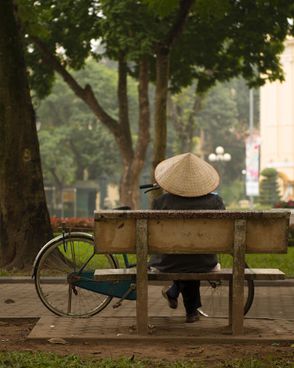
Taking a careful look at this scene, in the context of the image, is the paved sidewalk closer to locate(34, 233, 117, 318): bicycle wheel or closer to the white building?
locate(34, 233, 117, 318): bicycle wheel

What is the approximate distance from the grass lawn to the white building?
67.3m

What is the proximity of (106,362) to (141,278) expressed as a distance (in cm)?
121

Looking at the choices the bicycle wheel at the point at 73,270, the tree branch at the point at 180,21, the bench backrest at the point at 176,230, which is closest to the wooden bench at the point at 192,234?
the bench backrest at the point at 176,230

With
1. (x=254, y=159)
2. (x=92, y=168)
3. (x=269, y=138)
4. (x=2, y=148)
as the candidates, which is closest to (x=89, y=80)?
(x=92, y=168)

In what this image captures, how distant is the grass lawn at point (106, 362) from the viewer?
5703mm

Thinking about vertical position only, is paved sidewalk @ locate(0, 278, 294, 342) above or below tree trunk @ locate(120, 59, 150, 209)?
below

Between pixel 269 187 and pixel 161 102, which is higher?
pixel 161 102

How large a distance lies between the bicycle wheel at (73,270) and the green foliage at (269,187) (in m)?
63.4

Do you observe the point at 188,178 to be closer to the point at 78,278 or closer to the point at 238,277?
the point at 238,277

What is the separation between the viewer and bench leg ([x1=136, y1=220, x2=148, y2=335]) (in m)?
6.81

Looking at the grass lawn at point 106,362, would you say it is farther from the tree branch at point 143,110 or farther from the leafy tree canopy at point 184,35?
the tree branch at point 143,110

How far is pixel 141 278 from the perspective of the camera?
696 centimetres

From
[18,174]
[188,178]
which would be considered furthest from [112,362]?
[18,174]

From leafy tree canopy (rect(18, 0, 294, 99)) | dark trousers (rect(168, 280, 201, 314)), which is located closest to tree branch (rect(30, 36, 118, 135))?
leafy tree canopy (rect(18, 0, 294, 99))
